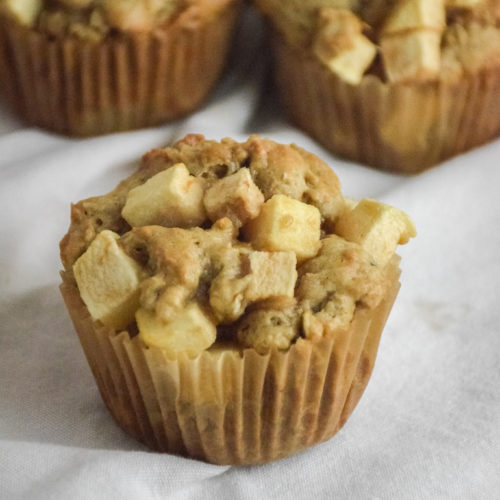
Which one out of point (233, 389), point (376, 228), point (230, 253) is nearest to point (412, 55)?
point (376, 228)

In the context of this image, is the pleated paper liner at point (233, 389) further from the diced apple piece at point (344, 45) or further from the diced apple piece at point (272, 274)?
the diced apple piece at point (344, 45)

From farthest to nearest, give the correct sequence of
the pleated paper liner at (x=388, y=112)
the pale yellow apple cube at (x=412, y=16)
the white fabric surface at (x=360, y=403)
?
the pleated paper liner at (x=388, y=112), the pale yellow apple cube at (x=412, y=16), the white fabric surface at (x=360, y=403)

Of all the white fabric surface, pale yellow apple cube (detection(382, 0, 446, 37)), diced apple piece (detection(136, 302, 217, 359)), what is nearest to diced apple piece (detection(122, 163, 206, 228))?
diced apple piece (detection(136, 302, 217, 359))

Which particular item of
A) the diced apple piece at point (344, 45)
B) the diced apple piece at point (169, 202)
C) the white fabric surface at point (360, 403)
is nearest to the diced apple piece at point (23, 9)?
the white fabric surface at point (360, 403)

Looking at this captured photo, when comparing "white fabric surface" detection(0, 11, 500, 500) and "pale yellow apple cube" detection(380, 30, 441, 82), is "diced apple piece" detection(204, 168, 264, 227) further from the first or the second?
"pale yellow apple cube" detection(380, 30, 441, 82)

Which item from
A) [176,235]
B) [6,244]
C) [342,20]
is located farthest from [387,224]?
[6,244]

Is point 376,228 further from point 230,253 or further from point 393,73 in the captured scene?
point 393,73
